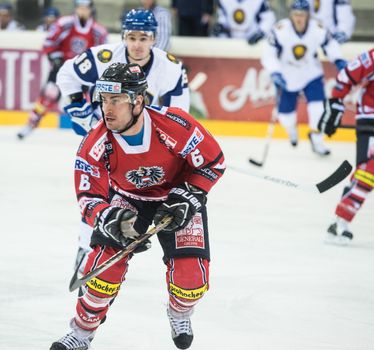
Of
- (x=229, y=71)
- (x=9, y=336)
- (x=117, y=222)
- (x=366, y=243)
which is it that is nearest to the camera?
(x=117, y=222)

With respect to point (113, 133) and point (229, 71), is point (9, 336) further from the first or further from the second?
point (229, 71)

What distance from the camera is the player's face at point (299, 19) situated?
8.84 meters

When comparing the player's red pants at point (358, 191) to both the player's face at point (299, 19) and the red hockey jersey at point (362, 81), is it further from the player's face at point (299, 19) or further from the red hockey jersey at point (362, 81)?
the player's face at point (299, 19)

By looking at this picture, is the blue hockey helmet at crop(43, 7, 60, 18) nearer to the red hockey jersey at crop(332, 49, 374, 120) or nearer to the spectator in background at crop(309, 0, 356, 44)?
the spectator in background at crop(309, 0, 356, 44)

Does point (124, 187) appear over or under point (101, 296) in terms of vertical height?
over

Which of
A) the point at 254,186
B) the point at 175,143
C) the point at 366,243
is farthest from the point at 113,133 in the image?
the point at 254,186

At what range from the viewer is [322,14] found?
10250 mm

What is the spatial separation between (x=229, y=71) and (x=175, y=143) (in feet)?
22.2

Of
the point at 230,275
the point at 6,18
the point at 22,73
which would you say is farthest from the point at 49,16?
the point at 230,275

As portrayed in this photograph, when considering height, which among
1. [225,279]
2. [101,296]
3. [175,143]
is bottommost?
[225,279]

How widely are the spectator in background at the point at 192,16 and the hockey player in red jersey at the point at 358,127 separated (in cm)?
501

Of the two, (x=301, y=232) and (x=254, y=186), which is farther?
(x=254, y=186)

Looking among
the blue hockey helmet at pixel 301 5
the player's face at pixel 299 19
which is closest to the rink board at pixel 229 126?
the player's face at pixel 299 19

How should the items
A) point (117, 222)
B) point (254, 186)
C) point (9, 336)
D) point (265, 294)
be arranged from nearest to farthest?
point (117, 222), point (9, 336), point (265, 294), point (254, 186)
